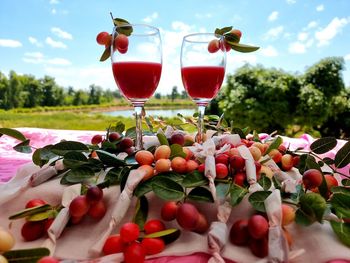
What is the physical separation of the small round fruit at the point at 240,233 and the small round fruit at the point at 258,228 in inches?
0.9

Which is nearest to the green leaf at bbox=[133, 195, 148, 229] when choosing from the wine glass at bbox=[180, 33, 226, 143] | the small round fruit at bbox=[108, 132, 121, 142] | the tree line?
the small round fruit at bbox=[108, 132, 121, 142]

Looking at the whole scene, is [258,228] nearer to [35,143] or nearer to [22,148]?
[22,148]

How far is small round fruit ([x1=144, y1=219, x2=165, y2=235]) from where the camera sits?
0.54 meters

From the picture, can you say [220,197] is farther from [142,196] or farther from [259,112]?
[259,112]

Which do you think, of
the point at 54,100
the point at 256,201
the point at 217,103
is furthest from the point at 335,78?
the point at 54,100

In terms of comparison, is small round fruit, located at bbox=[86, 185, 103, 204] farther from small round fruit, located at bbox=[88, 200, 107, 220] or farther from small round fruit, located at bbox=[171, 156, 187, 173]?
small round fruit, located at bbox=[171, 156, 187, 173]

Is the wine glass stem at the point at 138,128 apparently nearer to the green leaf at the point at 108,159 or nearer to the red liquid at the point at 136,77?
the red liquid at the point at 136,77

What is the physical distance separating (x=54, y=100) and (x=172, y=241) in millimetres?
16742

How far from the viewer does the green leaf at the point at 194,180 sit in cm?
59

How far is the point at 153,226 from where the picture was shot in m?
0.55

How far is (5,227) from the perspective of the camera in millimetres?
654

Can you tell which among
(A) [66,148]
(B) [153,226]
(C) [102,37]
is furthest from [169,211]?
(C) [102,37]

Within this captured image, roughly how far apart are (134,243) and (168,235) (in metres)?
0.06

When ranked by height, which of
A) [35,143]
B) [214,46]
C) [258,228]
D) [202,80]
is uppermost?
[214,46]
